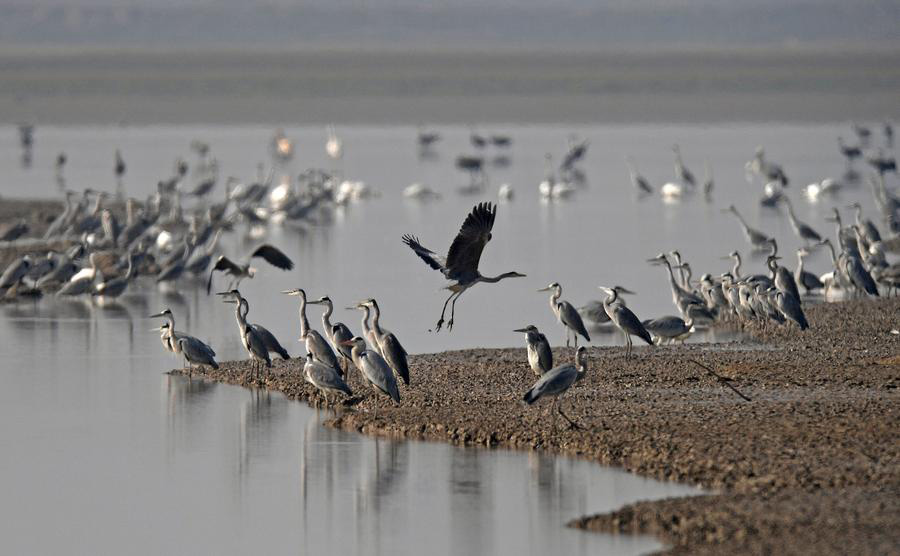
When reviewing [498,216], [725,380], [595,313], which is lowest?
[725,380]

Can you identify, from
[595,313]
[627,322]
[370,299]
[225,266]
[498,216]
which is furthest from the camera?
[498,216]

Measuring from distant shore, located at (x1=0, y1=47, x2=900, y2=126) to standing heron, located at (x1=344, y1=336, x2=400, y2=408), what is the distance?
154 feet

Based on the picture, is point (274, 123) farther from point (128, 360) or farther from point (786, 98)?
point (128, 360)

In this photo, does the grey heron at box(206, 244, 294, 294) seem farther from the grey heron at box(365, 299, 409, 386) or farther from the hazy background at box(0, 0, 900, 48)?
the hazy background at box(0, 0, 900, 48)

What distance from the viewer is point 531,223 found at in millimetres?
28328

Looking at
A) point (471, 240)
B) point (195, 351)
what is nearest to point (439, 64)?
point (471, 240)

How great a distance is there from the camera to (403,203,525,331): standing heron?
1338 cm

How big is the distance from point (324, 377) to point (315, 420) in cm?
37

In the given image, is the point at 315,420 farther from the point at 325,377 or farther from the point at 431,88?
the point at 431,88

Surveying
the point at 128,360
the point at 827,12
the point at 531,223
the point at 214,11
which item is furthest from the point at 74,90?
the point at 827,12

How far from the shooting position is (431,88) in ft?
237

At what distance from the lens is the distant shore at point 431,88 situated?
6112 cm

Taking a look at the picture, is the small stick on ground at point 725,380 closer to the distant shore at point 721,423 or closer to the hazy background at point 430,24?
the distant shore at point 721,423

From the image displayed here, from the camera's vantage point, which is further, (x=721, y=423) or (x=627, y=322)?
(x=627, y=322)
